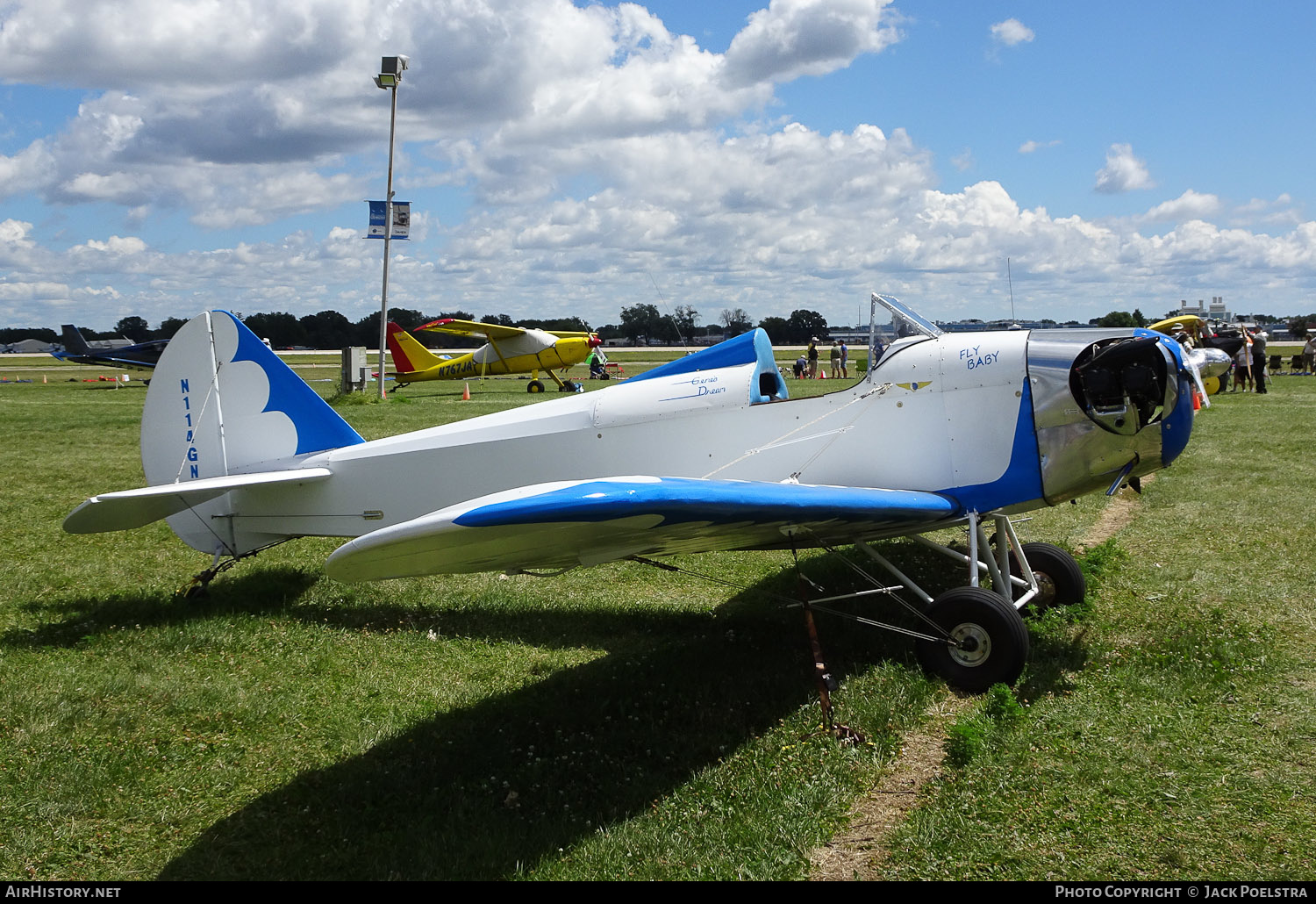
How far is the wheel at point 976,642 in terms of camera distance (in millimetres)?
4859

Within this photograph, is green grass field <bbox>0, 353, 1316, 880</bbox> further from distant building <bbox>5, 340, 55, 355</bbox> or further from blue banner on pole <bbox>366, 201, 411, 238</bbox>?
distant building <bbox>5, 340, 55, 355</bbox>

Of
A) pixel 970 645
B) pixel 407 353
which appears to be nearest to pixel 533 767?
pixel 970 645

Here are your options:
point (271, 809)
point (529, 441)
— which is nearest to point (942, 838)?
point (271, 809)

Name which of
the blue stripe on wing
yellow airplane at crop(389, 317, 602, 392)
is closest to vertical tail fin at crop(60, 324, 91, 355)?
yellow airplane at crop(389, 317, 602, 392)

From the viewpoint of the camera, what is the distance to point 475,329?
98.0 feet

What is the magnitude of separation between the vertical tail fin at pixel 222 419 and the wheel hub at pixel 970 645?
4365 millimetres

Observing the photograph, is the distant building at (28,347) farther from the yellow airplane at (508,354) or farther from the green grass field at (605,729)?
the green grass field at (605,729)

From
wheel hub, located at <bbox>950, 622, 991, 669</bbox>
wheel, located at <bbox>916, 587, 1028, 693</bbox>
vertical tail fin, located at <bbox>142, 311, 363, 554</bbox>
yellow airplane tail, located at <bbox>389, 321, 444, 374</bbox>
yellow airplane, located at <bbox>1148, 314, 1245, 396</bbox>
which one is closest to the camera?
wheel, located at <bbox>916, 587, 1028, 693</bbox>

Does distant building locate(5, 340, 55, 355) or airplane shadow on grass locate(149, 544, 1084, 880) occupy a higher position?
distant building locate(5, 340, 55, 355)

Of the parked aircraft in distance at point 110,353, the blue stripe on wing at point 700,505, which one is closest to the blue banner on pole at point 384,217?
the parked aircraft in distance at point 110,353

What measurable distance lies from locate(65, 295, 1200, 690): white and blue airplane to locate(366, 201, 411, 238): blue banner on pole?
1908 centimetres

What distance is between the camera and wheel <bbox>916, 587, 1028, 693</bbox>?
486 cm
